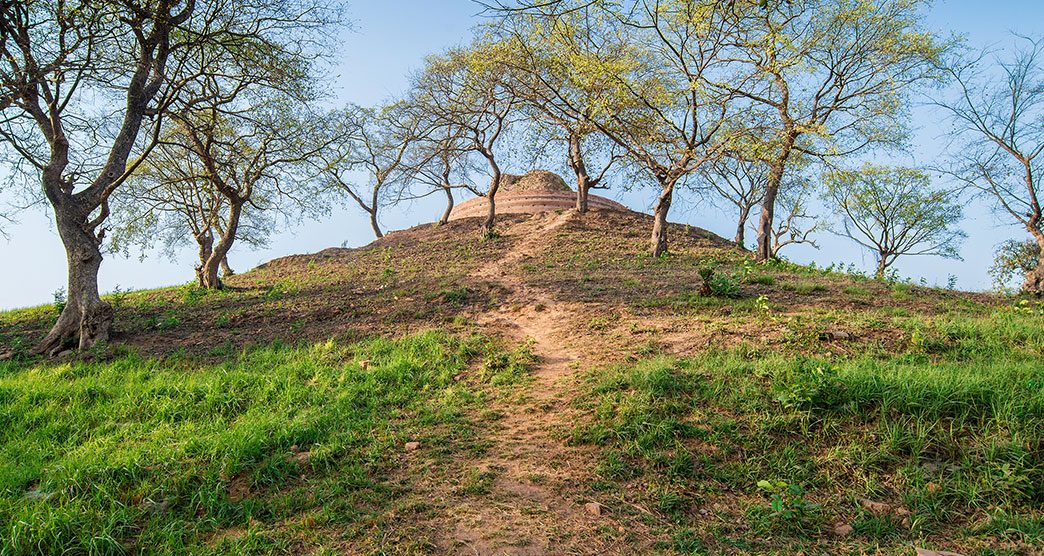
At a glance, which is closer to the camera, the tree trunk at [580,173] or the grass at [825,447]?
the grass at [825,447]

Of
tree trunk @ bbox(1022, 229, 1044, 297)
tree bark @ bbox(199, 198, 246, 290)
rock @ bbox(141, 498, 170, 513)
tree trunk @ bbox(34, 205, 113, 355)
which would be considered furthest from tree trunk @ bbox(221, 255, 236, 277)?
tree trunk @ bbox(1022, 229, 1044, 297)

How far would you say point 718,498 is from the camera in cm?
390

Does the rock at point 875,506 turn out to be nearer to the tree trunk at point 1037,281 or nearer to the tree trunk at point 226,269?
the tree trunk at point 1037,281

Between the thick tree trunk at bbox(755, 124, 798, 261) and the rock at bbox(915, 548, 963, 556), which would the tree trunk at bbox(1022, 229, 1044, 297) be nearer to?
the thick tree trunk at bbox(755, 124, 798, 261)

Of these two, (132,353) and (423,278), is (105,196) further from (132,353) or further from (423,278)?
(423,278)

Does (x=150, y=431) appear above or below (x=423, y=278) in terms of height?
below

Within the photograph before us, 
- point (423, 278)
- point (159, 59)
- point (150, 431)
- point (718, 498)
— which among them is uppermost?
point (159, 59)

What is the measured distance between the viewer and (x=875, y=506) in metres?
3.76

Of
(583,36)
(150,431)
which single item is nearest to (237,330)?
(150,431)

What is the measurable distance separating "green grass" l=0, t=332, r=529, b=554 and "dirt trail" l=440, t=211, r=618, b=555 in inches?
17.8

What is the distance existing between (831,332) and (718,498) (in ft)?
13.4

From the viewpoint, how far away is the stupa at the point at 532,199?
2669 centimetres

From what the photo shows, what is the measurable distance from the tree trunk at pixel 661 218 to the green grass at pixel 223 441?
9.94 meters

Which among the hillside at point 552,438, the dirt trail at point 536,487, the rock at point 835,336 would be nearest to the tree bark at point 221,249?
the hillside at point 552,438
